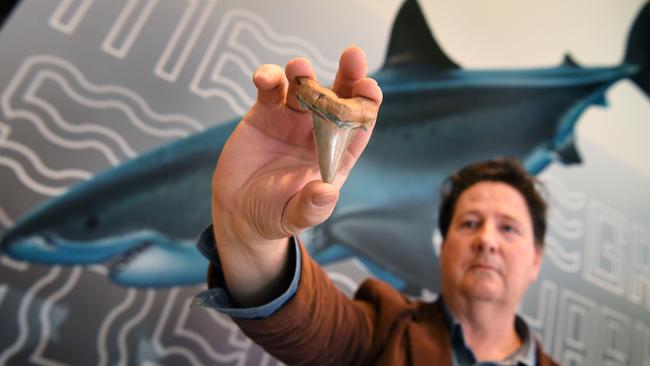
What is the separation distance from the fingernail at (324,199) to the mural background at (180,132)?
0.60 metres

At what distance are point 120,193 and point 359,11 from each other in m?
0.72

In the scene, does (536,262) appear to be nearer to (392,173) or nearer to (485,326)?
(485,326)

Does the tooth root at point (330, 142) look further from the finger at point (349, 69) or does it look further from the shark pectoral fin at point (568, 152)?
the shark pectoral fin at point (568, 152)

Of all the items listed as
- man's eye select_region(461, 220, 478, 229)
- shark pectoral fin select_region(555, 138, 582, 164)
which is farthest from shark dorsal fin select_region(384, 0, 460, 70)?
man's eye select_region(461, 220, 478, 229)

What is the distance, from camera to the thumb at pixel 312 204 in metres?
0.35

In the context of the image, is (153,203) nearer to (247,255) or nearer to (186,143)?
(186,143)

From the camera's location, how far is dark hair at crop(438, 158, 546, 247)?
0.78 m

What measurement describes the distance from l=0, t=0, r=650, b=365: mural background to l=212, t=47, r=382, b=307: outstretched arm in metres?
0.45

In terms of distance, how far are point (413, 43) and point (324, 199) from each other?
93 centimetres

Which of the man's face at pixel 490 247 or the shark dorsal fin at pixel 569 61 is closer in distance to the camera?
the man's face at pixel 490 247

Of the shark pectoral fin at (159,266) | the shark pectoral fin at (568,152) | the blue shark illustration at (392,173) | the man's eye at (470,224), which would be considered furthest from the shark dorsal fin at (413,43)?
the shark pectoral fin at (159,266)

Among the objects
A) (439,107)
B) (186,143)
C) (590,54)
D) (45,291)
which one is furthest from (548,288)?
(45,291)

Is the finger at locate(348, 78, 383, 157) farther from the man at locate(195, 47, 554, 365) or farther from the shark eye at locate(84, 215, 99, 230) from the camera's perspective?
the shark eye at locate(84, 215, 99, 230)

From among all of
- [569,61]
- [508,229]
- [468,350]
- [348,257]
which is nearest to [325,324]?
[468,350]
